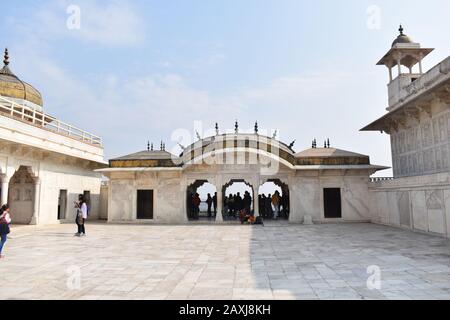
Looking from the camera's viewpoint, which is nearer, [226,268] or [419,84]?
[226,268]

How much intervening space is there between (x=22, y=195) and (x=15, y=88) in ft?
27.9

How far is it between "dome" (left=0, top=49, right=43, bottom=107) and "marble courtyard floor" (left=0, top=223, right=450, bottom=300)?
47.7ft

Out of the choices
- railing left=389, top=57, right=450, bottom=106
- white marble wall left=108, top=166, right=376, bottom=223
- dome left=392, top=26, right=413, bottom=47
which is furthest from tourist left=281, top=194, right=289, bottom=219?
dome left=392, top=26, right=413, bottom=47

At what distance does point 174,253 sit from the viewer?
8680 millimetres

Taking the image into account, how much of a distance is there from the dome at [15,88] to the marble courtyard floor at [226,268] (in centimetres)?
1453

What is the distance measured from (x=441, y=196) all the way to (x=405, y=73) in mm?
9420

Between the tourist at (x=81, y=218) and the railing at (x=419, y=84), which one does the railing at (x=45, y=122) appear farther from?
the railing at (x=419, y=84)

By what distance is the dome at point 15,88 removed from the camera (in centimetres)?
2152

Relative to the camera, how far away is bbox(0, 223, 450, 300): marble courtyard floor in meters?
5.17

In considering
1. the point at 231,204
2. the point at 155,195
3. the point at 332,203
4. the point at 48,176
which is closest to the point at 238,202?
the point at 231,204

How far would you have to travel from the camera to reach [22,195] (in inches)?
699

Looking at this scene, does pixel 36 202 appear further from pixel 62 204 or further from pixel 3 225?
pixel 3 225

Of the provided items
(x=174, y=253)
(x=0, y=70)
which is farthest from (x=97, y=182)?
(x=174, y=253)

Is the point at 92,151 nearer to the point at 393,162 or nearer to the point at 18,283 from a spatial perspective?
the point at 18,283
